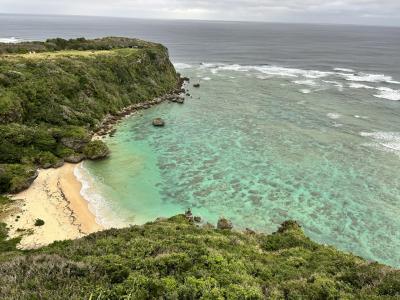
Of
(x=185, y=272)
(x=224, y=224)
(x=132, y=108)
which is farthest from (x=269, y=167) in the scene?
(x=132, y=108)

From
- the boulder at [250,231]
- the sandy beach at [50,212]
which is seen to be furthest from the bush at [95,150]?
the boulder at [250,231]

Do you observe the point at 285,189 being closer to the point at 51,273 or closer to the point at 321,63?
the point at 51,273

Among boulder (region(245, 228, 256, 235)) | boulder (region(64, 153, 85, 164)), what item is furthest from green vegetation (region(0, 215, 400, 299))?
boulder (region(64, 153, 85, 164))

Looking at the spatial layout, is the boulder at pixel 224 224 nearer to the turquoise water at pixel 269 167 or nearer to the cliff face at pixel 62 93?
the turquoise water at pixel 269 167

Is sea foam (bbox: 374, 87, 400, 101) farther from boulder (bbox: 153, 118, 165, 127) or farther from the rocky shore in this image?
boulder (bbox: 153, 118, 165, 127)

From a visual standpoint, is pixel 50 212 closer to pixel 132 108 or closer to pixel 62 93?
pixel 62 93

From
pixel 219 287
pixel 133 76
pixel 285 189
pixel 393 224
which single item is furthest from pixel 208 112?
pixel 219 287
